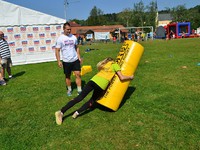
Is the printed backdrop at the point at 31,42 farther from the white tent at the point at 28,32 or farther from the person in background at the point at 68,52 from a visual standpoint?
the person in background at the point at 68,52

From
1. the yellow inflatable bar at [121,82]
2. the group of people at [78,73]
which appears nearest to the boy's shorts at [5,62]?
the group of people at [78,73]

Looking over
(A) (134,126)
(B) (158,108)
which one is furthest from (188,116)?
(A) (134,126)

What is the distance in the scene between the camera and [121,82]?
5117mm

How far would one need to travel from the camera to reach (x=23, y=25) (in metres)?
14.7

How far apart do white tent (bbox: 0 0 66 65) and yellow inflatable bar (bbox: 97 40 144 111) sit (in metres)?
Answer: 10.8

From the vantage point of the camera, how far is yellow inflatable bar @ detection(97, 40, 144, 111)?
16.4 feet

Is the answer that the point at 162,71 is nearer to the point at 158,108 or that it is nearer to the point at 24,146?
the point at 158,108

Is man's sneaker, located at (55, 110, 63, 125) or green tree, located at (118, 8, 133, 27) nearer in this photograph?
man's sneaker, located at (55, 110, 63, 125)

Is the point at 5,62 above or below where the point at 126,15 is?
below

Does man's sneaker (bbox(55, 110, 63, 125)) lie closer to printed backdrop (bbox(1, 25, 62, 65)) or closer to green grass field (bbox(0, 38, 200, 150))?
green grass field (bbox(0, 38, 200, 150))

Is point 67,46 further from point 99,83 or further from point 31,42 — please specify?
point 31,42

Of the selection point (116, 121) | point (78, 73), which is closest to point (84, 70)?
point (78, 73)

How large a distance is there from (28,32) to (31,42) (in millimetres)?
685

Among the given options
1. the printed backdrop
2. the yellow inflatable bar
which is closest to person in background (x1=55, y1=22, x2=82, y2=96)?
the yellow inflatable bar
